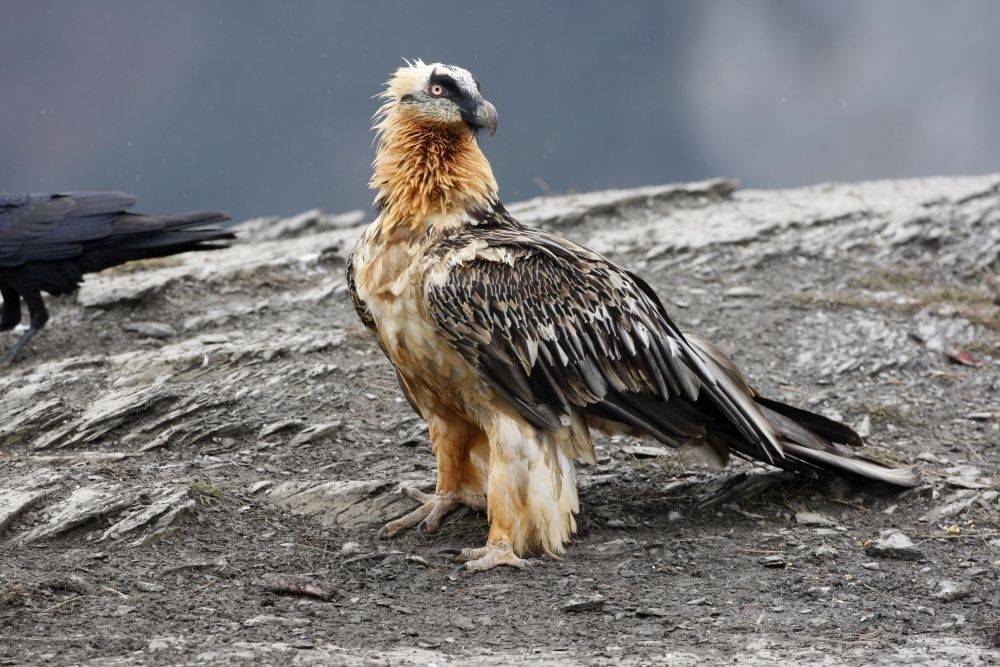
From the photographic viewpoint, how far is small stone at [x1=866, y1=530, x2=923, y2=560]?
5.76m

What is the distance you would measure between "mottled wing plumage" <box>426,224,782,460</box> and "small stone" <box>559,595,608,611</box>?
894 mm

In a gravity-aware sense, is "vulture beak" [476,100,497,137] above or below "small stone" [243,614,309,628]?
above

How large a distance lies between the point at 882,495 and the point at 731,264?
526 cm

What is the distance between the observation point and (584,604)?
520cm

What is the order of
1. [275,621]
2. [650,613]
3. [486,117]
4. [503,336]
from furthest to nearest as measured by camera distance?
[486,117]
[503,336]
[650,613]
[275,621]

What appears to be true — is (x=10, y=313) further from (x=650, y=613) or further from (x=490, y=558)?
(x=650, y=613)

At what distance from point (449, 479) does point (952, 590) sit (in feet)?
8.75

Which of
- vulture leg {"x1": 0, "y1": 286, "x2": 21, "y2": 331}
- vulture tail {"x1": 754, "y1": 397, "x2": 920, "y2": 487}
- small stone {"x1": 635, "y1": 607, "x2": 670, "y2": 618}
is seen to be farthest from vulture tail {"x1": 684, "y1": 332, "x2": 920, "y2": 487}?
vulture leg {"x1": 0, "y1": 286, "x2": 21, "y2": 331}

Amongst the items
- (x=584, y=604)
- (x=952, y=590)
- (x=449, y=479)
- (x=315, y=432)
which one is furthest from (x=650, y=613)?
(x=315, y=432)

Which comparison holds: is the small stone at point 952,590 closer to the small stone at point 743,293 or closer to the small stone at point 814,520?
the small stone at point 814,520

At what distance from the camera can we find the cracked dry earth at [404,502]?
16.1 feet

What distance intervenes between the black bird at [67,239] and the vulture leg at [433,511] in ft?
14.4

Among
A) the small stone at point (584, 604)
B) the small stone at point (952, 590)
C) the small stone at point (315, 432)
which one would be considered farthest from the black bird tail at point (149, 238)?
the small stone at point (952, 590)

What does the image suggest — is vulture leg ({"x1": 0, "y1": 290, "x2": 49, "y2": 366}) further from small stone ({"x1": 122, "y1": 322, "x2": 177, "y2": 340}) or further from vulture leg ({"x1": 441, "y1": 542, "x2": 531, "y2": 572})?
vulture leg ({"x1": 441, "y1": 542, "x2": 531, "y2": 572})
